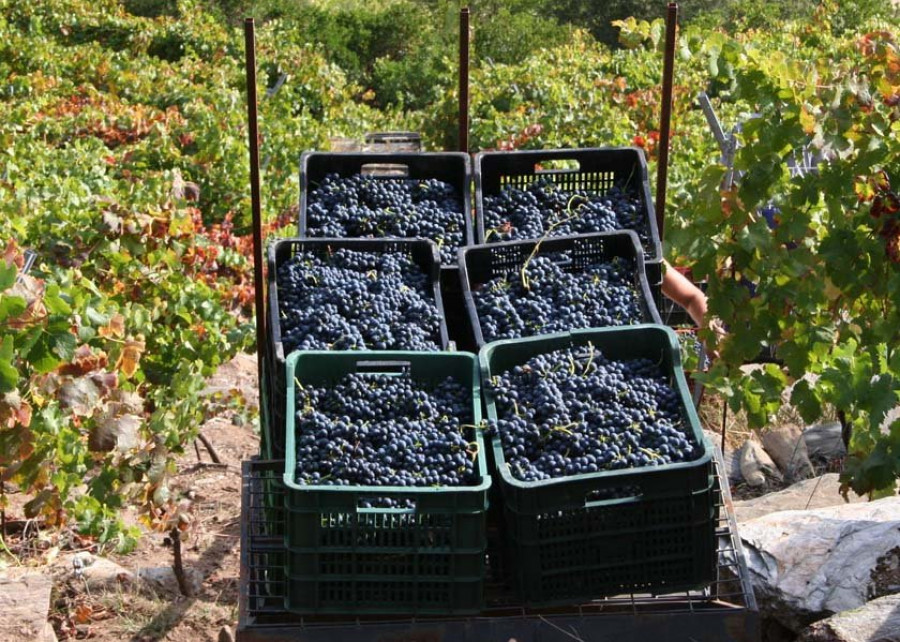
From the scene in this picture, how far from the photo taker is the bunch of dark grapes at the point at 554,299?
9.96ft

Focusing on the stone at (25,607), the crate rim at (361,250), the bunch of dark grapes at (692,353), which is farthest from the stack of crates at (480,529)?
the bunch of dark grapes at (692,353)

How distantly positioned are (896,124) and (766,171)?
0.33 meters

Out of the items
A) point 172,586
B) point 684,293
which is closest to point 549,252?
point 684,293

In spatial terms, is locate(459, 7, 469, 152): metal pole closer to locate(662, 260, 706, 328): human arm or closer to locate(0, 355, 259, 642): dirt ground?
locate(662, 260, 706, 328): human arm

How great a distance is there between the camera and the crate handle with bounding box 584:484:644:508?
2539mm

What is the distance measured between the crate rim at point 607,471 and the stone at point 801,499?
1.41 meters

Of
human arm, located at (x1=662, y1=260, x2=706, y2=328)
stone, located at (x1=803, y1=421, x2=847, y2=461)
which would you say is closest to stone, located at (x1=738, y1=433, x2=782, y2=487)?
stone, located at (x1=803, y1=421, x2=847, y2=461)

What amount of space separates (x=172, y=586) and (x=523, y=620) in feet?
5.61

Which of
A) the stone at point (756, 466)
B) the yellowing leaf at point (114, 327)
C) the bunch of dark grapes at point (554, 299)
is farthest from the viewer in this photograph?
the stone at point (756, 466)

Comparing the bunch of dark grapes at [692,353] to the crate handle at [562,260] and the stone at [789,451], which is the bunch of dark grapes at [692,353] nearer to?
the stone at [789,451]

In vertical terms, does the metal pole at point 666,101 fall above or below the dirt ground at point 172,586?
above

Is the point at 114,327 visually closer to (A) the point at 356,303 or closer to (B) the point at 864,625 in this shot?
(A) the point at 356,303

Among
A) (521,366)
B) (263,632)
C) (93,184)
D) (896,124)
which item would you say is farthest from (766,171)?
(93,184)

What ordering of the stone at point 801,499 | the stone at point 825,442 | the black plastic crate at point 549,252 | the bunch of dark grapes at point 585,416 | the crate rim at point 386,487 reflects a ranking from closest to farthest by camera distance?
the crate rim at point 386,487
the bunch of dark grapes at point 585,416
the black plastic crate at point 549,252
the stone at point 801,499
the stone at point 825,442
